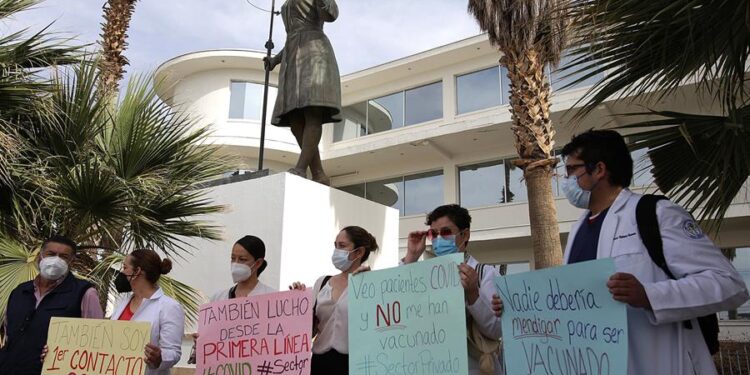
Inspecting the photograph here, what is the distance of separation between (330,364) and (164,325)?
97cm

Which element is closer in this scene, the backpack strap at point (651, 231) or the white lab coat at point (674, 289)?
the white lab coat at point (674, 289)

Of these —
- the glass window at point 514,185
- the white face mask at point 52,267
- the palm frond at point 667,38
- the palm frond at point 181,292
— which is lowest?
the white face mask at point 52,267

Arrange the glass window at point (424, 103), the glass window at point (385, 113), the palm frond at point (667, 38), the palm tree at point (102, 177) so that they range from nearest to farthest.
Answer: the palm frond at point (667, 38) < the palm tree at point (102, 177) < the glass window at point (424, 103) < the glass window at point (385, 113)

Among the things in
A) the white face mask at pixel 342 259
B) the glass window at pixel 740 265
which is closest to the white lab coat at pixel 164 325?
the white face mask at pixel 342 259

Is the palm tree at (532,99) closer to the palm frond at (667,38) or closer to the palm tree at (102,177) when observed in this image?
the palm tree at (102,177)

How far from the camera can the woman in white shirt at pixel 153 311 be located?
3.34 m

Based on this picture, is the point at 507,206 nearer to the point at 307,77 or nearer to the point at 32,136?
the point at 307,77

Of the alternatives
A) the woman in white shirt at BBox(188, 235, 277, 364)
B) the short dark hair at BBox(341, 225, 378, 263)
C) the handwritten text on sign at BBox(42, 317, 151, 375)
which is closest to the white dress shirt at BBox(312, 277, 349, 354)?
the short dark hair at BBox(341, 225, 378, 263)

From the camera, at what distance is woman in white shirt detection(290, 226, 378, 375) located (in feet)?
10.9

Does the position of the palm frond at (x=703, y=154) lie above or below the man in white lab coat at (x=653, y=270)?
above

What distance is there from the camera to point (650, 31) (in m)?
3.73

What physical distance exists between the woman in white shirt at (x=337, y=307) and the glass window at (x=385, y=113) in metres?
18.0

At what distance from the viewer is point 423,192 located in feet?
69.1

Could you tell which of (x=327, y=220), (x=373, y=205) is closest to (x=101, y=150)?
(x=327, y=220)
